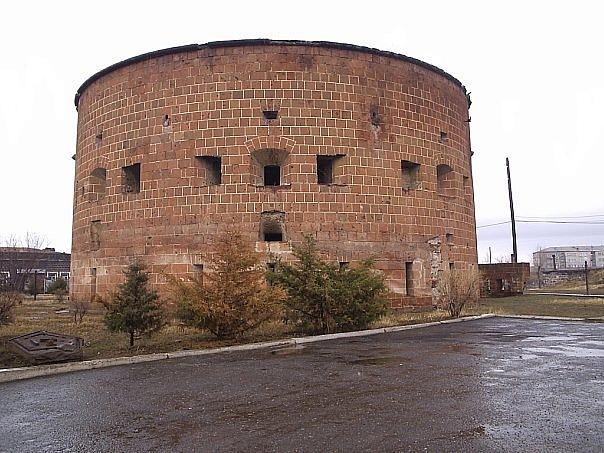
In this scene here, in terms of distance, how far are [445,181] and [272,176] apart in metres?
6.98

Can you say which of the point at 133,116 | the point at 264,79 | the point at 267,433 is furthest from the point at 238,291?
the point at 133,116

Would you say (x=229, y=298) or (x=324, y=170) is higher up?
(x=324, y=170)

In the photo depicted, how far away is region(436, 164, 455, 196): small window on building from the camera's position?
70.8 ft

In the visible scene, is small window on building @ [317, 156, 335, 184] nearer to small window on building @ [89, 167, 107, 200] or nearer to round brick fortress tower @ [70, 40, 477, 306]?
round brick fortress tower @ [70, 40, 477, 306]

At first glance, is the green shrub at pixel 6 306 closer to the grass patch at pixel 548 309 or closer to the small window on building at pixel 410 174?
the small window on building at pixel 410 174

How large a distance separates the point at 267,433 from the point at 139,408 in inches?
71.4

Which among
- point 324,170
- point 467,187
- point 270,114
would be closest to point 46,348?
point 270,114

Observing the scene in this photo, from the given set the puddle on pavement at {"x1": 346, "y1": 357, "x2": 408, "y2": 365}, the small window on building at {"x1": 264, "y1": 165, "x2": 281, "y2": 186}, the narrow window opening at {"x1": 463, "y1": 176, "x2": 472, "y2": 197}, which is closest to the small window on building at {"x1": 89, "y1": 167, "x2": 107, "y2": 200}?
the small window on building at {"x1": 264, "y1": 165, "x2": 281, "y2": 186}

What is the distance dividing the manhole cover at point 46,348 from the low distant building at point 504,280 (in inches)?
1015

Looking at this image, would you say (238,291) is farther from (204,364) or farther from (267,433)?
(267,433)

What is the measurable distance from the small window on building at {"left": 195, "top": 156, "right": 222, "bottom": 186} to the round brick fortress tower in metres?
0.06

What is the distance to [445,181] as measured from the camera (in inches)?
858

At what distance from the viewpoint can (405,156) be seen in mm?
19656

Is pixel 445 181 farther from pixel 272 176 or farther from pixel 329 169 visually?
pixel 272 176
